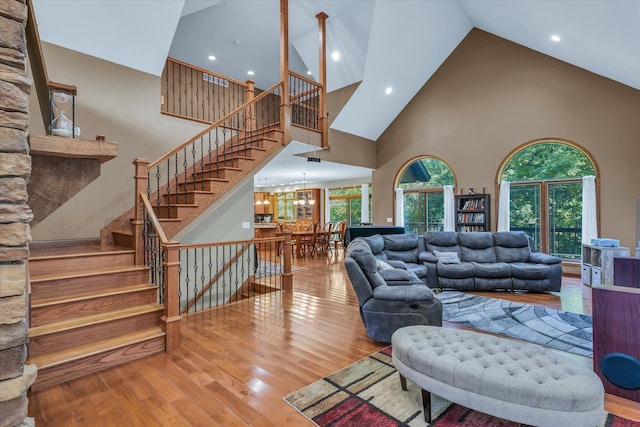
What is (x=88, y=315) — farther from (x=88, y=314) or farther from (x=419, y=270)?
(x=419, y=270)

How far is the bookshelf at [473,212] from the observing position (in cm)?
731

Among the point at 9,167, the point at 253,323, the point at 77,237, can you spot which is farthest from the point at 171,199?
the point at 9,167

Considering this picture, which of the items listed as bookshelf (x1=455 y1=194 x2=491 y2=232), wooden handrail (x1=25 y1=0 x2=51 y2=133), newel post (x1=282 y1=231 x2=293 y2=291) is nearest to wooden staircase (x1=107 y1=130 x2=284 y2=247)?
newel post (x1=282 y1=231 x2=293 y2=291)

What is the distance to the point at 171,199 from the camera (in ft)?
16.6

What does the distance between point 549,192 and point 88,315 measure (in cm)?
819

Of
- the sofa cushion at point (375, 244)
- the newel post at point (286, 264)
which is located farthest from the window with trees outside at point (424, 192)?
the newel post at point (286, 264)

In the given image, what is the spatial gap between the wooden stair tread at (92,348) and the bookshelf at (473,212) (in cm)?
692

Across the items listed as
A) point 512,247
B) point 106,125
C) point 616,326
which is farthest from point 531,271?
point 106,125

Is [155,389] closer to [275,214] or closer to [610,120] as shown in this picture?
[610,120]

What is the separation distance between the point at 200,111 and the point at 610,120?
8759 millimetres

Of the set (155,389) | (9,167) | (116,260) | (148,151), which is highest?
(148,151)

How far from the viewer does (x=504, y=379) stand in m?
1.66

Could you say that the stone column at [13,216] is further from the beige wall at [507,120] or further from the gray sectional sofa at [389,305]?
the beige wall at [507,120]

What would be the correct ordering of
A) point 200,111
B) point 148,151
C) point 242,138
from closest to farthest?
point 148,151 < point 242,138 < point 200,111
